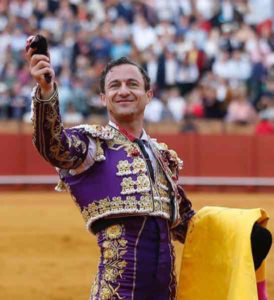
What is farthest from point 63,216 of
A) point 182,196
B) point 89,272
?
point 182,196

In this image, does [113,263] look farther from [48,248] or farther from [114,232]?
[48,248]

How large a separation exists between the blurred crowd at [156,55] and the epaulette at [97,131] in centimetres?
805

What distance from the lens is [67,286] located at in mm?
6910

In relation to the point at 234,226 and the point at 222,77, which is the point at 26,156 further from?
the point at 234,226

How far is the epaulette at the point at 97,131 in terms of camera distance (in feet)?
11.4

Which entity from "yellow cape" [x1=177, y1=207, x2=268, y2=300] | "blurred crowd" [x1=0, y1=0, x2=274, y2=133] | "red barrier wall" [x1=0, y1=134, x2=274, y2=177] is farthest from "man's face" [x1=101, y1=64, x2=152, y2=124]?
"red barrier wall" [x1=0, y1=134, x2=274, y2=177]

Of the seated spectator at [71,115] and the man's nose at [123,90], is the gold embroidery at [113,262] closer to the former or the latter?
the man's nose at [123,90]

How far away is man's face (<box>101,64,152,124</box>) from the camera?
3480 millimetres

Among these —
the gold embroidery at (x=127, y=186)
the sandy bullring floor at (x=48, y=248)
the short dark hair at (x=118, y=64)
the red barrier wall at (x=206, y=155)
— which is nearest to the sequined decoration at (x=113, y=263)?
the gold embroidery at (x=127, y=186)

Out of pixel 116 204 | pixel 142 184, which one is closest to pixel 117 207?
pixel 116 204

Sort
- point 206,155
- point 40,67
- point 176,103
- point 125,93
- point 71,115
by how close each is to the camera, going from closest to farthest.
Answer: point 40,67 → point 125,93 → point 71,115 → point 176,103 → point 206,155

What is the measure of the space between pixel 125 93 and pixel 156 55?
854 cm

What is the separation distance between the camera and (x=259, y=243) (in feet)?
12.0

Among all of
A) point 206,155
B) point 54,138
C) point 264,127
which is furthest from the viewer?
point 206,155
